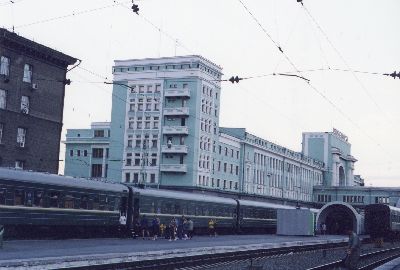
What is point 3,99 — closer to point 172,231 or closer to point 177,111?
point 172,231

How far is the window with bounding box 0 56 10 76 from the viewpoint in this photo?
47.0m

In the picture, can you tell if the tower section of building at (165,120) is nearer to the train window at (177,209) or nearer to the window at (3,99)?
the window at (3,99)

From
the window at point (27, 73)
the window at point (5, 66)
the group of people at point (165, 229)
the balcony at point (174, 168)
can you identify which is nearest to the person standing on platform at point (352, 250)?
the group of people at point (165, 229)

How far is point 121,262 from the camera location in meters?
20.2

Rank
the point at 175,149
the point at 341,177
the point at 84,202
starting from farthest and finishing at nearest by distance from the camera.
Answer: the point at 341,177 → the point at 175,149 → the point at 84,202

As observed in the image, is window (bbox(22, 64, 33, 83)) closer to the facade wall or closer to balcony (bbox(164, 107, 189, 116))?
balcony (bbox(164, 107, 189, 116))

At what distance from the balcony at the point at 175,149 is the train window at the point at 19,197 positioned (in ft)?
174

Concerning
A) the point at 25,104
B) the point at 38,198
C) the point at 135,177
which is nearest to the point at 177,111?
the point at 135,177

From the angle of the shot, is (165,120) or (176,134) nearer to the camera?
(176,134)

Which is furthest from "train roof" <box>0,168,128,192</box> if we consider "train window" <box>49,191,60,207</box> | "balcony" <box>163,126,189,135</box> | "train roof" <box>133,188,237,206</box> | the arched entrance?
"balcony" <box>163,126,189,135</box>

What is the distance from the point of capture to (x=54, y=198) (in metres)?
28.8

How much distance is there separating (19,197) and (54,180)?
262cm

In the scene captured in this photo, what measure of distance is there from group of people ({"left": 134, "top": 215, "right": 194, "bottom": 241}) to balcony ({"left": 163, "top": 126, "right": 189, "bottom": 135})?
133 ft

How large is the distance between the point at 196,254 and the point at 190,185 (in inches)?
2093
